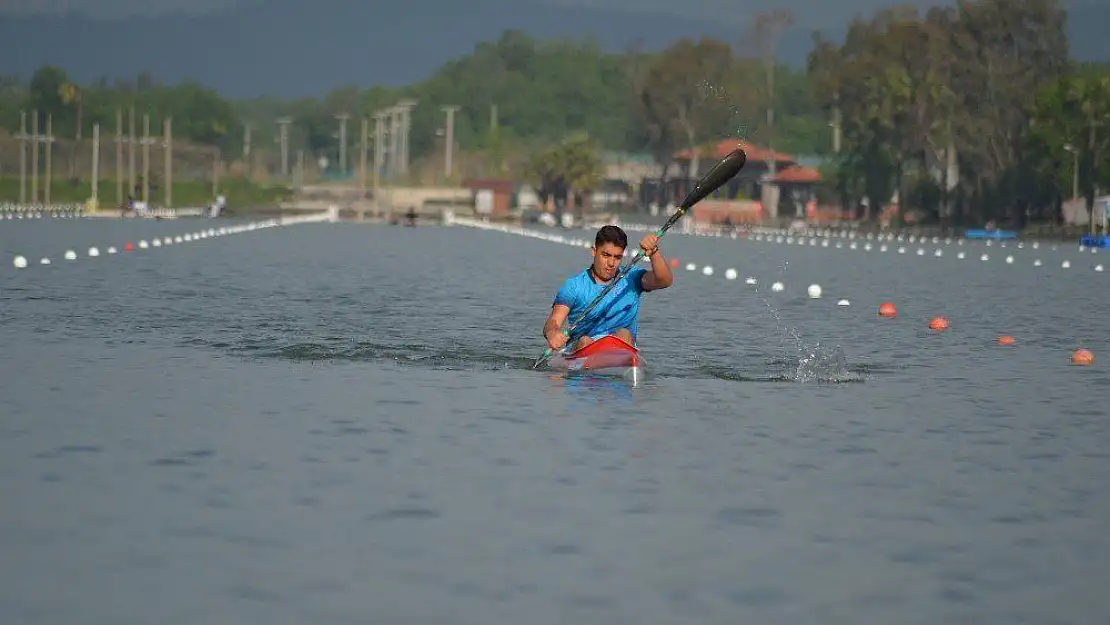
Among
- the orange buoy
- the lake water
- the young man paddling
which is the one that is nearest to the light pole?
the lake water

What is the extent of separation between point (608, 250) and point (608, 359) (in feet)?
6.96

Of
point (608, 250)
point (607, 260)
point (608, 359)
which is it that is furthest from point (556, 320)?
point (608, 359)

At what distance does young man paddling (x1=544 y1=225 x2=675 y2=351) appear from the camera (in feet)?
70.9

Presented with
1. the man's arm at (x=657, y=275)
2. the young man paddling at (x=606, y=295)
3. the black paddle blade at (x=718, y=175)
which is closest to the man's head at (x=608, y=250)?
the young man paddling at (x=606, y=295)

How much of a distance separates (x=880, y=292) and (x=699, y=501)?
118 feet

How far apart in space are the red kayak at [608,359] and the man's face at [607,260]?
103 centimetres

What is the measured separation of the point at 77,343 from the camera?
28844 millimetres

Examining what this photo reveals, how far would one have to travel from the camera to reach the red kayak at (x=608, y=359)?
76.4 ft

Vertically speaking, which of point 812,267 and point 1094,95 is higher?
point 1094,95

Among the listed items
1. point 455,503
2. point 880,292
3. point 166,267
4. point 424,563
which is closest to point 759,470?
point 455,503

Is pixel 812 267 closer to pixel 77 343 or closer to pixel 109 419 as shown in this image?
pixel 77 343

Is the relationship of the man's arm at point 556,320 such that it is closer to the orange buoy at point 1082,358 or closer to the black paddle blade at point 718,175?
the black paddle blade at point 718,175

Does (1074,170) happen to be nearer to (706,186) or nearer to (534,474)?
(706,186)

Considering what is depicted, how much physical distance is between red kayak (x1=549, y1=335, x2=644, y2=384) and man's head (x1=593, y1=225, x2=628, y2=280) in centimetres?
109
